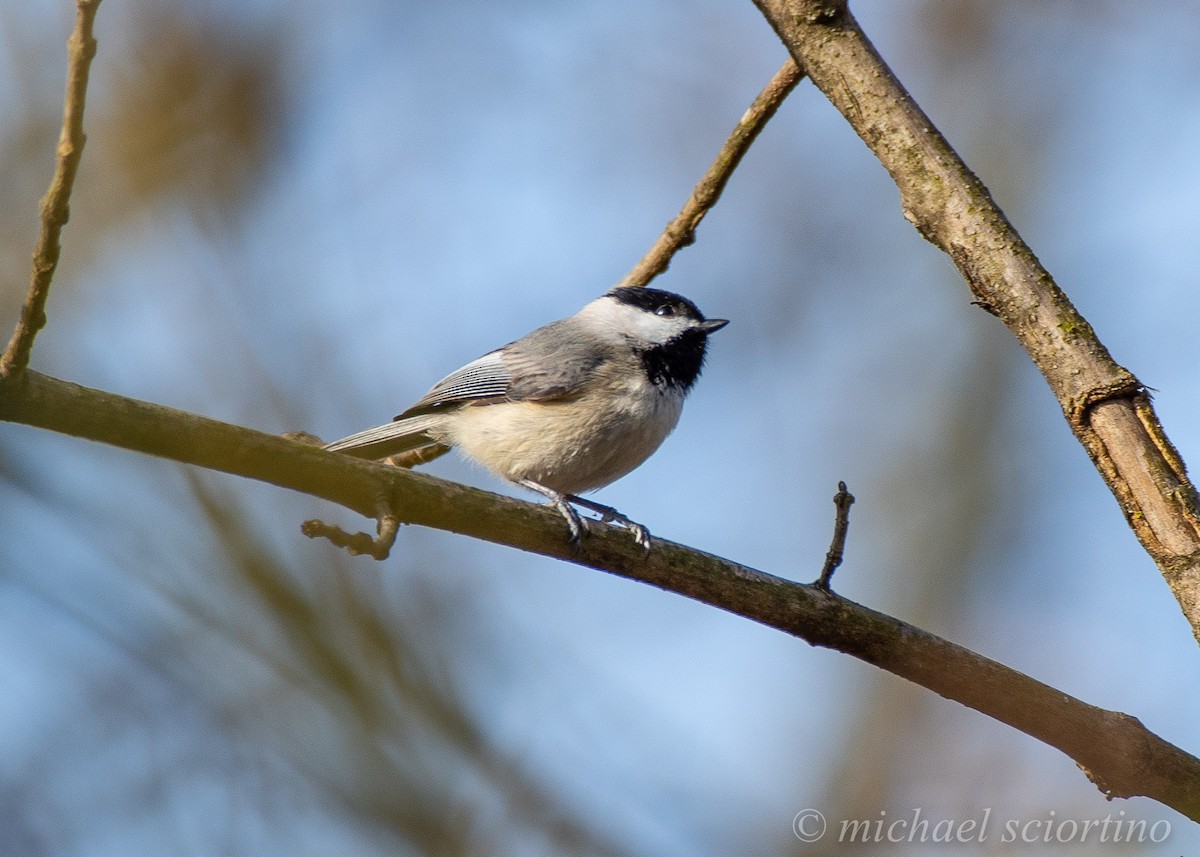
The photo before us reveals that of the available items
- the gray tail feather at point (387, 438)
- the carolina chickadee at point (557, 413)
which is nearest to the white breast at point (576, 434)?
the carolina chickadee at point (557, 413)

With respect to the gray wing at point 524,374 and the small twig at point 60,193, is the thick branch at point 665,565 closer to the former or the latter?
the small twig at point 60,193

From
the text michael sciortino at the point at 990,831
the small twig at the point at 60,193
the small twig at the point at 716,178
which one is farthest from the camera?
the text michael sciortino at the point at 990,831

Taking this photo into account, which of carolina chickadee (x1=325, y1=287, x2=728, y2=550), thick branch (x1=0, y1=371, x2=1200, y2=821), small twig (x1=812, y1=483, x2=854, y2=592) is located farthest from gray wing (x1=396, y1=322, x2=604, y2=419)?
small twig (x1=812, y1=483, x2=854, y2=592)

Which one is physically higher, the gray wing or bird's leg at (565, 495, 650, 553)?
the gray wing

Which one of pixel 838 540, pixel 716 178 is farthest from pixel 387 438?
pixel 838 540

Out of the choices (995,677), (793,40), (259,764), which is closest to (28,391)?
(259,764)

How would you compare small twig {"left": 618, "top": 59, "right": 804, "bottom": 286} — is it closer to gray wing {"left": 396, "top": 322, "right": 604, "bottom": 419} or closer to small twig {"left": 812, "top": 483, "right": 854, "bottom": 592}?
gray wing {"left": 396, "top": 322, "right": 604, "bottom": 419}

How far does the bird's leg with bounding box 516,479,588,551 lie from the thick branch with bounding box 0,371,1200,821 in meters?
0.02

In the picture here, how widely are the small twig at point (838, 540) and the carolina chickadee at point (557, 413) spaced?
3.70 feet

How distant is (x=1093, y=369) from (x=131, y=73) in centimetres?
356

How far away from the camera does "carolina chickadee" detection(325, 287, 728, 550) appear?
3.56 metres

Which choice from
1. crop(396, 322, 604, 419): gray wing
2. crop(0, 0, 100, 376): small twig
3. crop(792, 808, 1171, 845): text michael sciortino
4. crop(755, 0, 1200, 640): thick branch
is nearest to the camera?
crop(0, 0, 100, 376): small twig

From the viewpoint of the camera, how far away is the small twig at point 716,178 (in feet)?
8.87

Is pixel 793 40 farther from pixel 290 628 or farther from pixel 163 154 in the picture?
pixel 163 154
